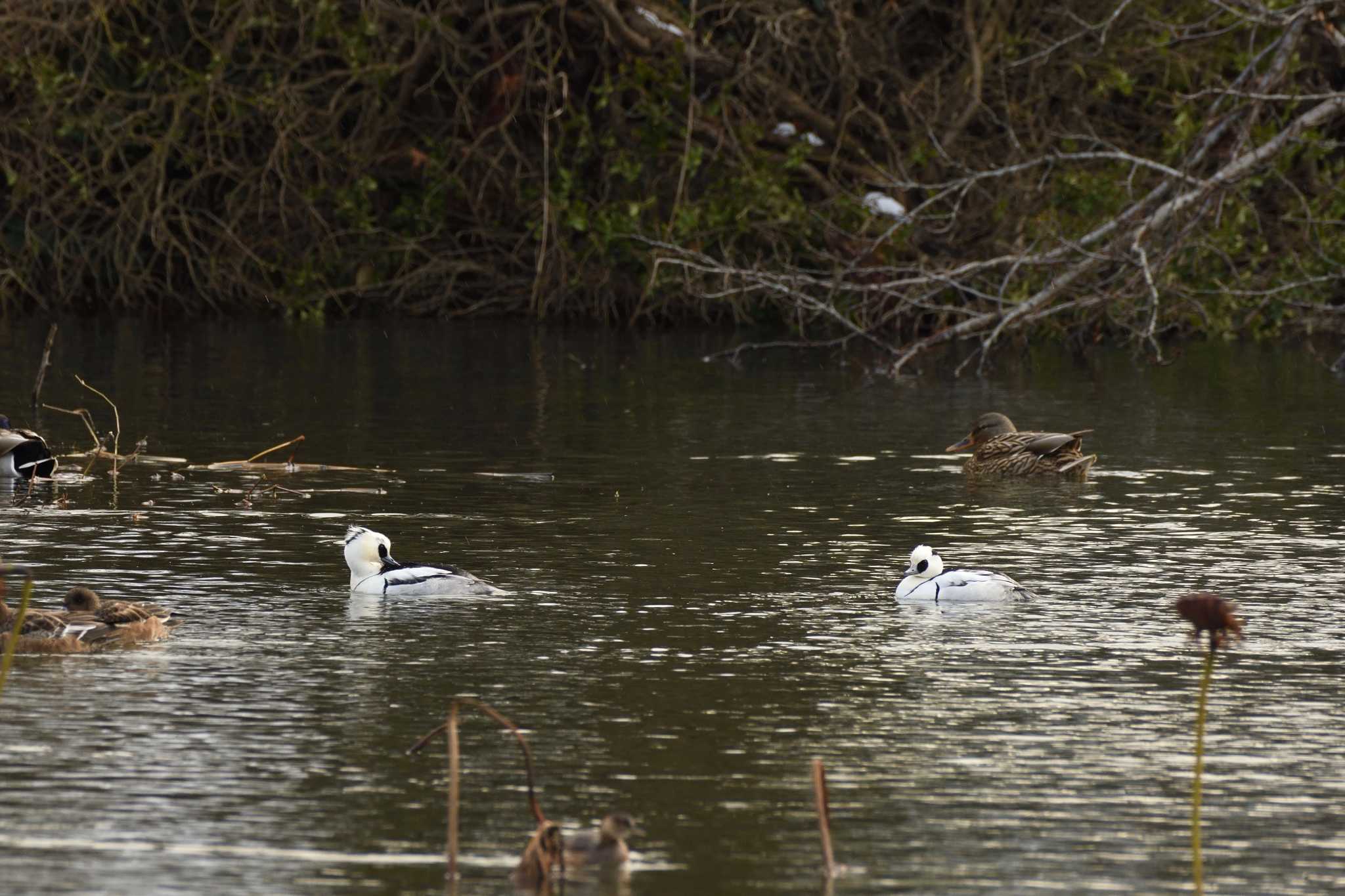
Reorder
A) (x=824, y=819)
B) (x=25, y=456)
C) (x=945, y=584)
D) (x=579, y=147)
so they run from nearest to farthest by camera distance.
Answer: (x=824, y=819)
(x=945, y=584)
(x=25, y=456)
(x=579, y=147)

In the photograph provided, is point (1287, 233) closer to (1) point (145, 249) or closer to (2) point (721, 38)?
(2) point (721, 38)

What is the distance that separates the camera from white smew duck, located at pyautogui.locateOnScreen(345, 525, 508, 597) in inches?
448

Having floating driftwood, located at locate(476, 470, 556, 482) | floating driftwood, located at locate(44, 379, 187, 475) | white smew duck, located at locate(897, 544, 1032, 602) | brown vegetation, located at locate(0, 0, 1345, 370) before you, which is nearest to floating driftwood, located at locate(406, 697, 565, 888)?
white smew duck, located at locate(897, 544, 1032, 602)

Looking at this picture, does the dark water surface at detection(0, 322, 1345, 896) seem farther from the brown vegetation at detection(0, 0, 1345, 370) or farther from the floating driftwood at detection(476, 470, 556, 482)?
the brown vegetation at detection(0, 0, 1345, 370)

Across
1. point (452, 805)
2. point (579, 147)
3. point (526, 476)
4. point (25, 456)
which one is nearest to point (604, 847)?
point (452, 805)

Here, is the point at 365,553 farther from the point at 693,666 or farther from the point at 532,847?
the point at 532,847

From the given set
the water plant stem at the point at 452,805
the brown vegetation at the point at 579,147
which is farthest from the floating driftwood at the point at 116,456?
the brown vegetation at the point at 579,147

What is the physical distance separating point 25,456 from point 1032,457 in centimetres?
673

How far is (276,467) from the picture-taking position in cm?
1616

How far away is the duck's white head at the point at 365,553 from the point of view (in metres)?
11.5

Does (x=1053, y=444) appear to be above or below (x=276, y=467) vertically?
above

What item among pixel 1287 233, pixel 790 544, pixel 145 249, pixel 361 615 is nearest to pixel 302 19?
pixel 145 249

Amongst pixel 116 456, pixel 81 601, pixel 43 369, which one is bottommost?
pixel 81 601

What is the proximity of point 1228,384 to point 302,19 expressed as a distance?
1259cm
